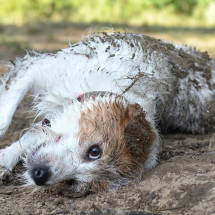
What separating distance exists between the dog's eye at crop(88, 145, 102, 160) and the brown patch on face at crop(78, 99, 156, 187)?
0.12 feet

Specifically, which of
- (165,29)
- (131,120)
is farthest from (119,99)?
(165,29)

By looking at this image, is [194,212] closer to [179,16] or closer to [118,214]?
[118,214]

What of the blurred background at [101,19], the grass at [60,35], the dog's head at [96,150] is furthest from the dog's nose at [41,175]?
the blurred background at [101,19]

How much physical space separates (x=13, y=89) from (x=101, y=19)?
10693 mm

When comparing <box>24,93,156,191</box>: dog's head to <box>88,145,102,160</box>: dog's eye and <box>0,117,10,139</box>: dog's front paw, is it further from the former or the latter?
<box>0,117,10,139</box>: dog's front paw

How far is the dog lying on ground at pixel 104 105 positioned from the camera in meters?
3.54

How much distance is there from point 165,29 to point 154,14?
2376mm

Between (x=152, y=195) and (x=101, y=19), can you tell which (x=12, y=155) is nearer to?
(x=152, y=195)

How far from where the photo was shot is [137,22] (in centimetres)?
1518

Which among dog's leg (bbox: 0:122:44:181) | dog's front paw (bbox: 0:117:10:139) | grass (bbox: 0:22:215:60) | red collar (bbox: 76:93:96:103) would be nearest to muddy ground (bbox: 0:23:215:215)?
dog's leg (bbox: 0:122:44:181)

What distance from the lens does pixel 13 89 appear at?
15.3 feet

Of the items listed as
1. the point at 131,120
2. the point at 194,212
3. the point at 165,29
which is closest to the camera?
the point at 194,212

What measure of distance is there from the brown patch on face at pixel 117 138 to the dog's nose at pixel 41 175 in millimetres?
391

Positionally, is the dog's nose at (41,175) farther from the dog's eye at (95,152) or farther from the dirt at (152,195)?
the dog's eye at (95,152)
